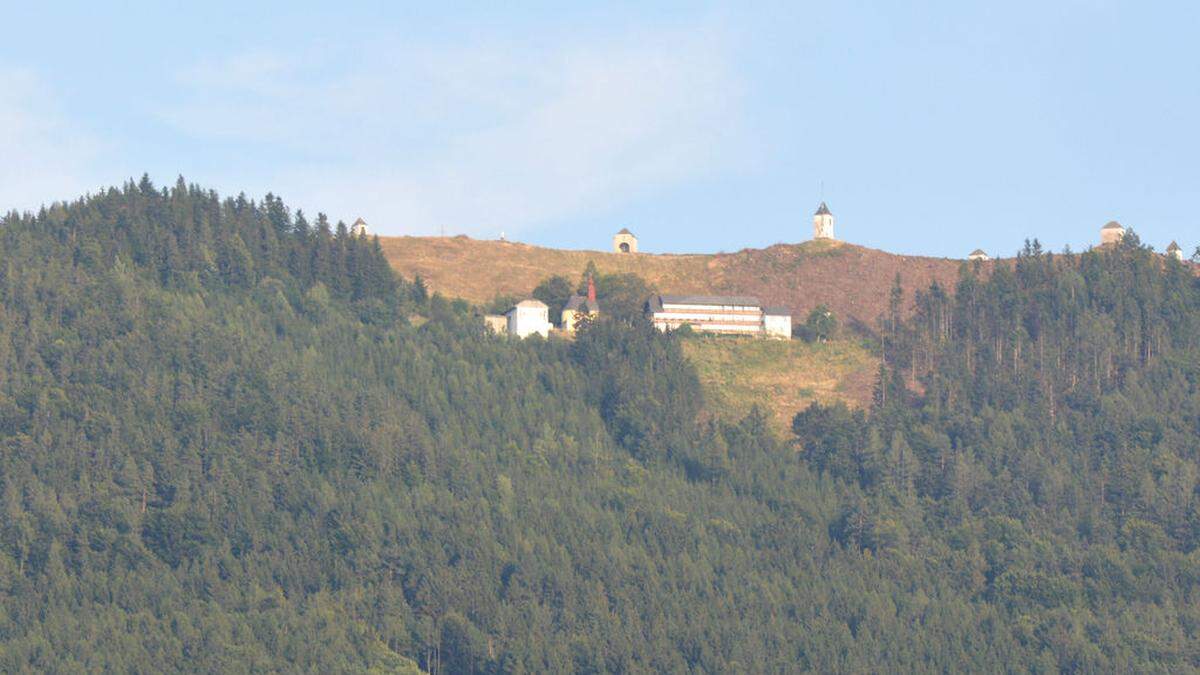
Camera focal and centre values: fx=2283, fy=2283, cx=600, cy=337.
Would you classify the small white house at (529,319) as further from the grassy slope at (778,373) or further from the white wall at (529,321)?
the grassy slope at (778,373)

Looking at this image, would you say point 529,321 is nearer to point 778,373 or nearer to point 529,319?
point 529,319

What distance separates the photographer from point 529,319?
195750mm

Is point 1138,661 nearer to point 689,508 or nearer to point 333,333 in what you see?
point 689,508

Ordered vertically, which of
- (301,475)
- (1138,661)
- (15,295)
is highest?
(15,295)

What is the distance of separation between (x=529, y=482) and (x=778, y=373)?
36.6 meters

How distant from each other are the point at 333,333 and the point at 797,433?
3824 cm

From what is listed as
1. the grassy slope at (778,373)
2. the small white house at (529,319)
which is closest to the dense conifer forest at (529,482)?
the grassy slope at (778,373)

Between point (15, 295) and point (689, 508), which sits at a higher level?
point (15, 295)

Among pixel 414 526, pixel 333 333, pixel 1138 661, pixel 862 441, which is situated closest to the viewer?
pixel 1138 661

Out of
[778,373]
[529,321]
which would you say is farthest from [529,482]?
[778,373]

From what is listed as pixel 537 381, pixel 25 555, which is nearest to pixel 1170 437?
pixel 537 381

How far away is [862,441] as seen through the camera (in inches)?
6767

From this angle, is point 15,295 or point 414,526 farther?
point 15,295

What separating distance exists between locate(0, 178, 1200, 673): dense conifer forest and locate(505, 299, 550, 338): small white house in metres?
5.88
